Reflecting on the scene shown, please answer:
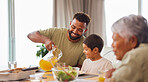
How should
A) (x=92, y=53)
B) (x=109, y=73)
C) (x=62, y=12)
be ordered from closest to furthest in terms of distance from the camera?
(x=109, y=73) < (x=92, y=53) < (x=62, y=12)

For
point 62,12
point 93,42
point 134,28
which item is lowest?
point 93,42

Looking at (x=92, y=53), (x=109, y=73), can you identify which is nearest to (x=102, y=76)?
(x=109, y=73)

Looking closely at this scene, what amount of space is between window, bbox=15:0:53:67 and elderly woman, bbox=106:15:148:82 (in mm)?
3218

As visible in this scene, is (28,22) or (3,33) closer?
(3,33)

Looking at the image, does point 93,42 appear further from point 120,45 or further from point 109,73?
point 120,45

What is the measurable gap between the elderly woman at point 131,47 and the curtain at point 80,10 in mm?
3350

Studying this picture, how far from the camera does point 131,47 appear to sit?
3.73 feet

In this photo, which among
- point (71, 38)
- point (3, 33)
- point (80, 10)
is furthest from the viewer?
point (80, 10)

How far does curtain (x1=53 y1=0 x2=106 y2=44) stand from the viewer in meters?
4.49

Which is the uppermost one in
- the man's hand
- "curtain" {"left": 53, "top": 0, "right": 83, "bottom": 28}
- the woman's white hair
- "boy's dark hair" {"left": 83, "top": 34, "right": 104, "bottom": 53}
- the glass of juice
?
"curtain" {"left": 53, "top": 0, "right": 83, "bottom": 28}

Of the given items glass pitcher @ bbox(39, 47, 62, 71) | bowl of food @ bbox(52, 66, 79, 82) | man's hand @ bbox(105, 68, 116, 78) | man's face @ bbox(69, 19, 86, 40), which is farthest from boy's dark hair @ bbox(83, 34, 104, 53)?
man's hand @ bbox(105, 68, 116, 78)

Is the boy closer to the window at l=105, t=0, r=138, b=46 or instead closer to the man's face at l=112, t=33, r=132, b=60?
the man's face at l=112, t=33, r=132, b=60

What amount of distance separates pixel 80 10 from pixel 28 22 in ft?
4.45

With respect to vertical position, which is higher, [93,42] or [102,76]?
[93,42]
